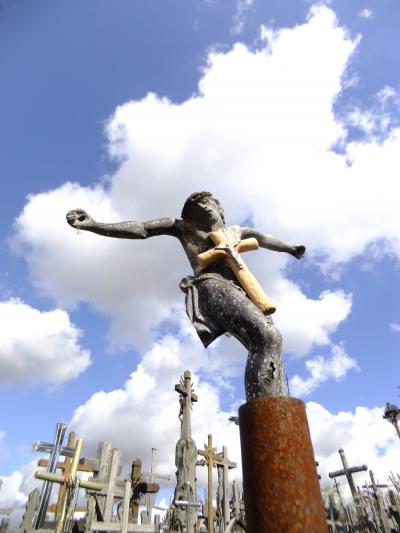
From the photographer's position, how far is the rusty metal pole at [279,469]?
194cm

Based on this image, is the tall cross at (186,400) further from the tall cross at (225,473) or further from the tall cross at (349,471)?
the tall cross at (349,471)

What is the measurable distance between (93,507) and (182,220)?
27.6ft

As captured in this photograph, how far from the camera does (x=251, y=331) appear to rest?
289cm

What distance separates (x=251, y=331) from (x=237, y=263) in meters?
0.75

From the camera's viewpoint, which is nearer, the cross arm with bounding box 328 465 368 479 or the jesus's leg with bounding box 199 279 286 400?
the jesus's leg with bounding box 199 279 286 400

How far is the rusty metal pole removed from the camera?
6.38ft

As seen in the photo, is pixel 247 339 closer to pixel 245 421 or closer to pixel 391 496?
pixel 245 421

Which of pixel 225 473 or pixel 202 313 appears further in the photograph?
pixel 225 473

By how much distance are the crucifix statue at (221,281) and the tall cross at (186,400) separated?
9430 mm

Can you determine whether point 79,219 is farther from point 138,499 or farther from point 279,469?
point 138,499

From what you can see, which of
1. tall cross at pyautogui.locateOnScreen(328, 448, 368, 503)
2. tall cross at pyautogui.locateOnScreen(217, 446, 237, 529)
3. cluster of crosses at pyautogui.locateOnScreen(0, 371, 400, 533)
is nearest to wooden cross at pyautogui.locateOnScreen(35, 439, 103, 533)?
cluster of crosses at pyautogui.locateOnScreen(0, 371, 400, 533)

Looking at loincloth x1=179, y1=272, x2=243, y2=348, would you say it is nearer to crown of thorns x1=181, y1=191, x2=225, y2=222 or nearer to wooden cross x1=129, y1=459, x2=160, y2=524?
crown of thorns x1=181, y1=191, x2=225, y2=222

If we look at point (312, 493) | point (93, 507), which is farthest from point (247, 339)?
point (93, 507)

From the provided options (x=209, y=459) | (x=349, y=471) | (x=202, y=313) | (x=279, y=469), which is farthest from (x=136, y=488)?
(x=279, y=469)
